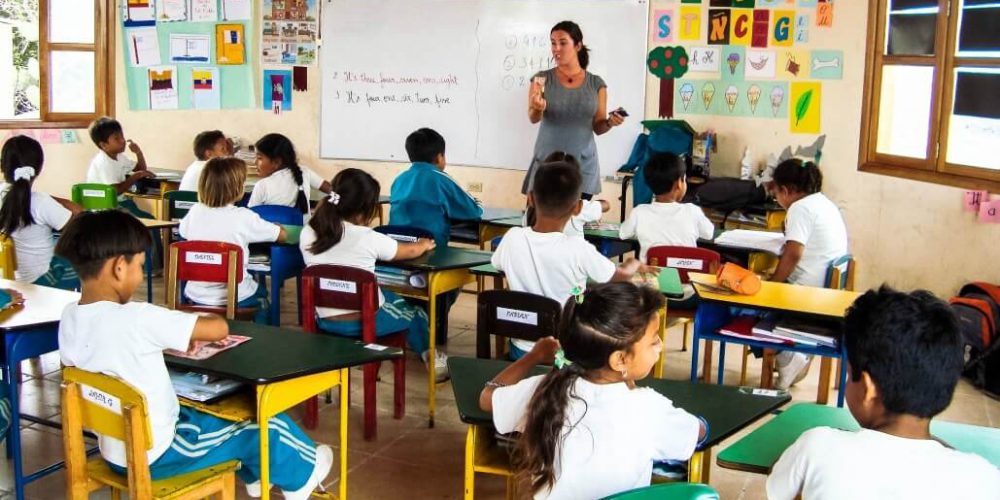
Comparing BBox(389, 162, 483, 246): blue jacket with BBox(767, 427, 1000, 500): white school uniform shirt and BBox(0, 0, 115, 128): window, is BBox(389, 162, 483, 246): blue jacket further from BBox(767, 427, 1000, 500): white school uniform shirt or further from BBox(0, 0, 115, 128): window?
BBox(0, 0, 115, 128): window

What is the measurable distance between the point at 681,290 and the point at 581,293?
5.05 feet

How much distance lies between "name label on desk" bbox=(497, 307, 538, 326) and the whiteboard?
3.82m

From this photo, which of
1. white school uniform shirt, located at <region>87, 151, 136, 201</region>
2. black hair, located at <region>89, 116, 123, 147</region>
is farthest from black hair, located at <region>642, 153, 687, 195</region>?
black hair, located at <region>89, 116, 123, 147</region>

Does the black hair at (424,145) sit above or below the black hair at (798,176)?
above

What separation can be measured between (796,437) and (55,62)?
23.8 ft

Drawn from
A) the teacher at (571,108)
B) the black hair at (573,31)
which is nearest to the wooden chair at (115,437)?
the teacher at (571,108)

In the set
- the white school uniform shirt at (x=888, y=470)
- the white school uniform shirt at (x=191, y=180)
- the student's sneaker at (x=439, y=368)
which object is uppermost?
the white school uniform shirt at (x=191, y=180)

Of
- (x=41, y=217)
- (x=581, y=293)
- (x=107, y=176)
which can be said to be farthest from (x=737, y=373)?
(x=107, y=176)

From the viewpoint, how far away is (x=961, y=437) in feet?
7.23

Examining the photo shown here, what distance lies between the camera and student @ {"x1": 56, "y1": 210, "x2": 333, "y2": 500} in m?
2.36

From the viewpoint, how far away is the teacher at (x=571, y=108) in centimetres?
547

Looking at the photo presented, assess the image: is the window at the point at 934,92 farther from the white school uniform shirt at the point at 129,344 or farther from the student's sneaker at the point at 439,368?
the white school uniform shirt at the point at 129,344

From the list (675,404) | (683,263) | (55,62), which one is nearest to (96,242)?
(675,404)

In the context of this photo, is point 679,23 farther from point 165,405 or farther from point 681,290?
point 165,405
